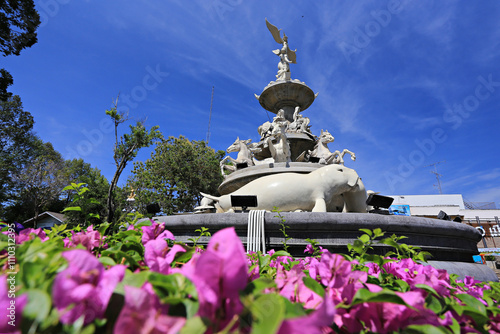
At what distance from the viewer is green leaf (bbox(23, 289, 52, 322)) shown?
458mm

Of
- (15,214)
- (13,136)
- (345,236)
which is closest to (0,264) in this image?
(345,236)

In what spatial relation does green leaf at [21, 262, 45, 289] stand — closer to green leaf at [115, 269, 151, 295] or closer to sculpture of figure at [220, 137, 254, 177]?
green leaf at [115, 269, 151, 295]

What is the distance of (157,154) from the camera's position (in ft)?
94.3

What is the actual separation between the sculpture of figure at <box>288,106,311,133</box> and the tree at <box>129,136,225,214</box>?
1713cm

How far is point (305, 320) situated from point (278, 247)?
4298 millimetres

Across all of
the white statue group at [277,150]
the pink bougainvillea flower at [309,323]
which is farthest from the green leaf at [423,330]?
the white statue group at [277,150]

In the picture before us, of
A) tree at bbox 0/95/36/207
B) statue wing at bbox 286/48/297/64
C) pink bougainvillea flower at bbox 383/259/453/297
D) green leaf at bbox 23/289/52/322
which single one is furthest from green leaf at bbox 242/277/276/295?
tree at bbox 0/95/36/207

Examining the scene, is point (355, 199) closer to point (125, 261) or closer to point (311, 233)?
point (311, 233)

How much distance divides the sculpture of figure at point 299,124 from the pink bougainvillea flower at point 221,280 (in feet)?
34.5

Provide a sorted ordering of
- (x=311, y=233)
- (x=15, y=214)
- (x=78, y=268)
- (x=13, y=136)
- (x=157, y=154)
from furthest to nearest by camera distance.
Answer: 1. (x=15, y=214)
2. (x=157, y=154)
3. (x=13, y=136)
4. (x=311, y=233)
5. (x=78, y=268)

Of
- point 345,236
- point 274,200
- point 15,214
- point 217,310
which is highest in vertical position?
point 15,214

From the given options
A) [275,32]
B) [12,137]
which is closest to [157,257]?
[275,32]

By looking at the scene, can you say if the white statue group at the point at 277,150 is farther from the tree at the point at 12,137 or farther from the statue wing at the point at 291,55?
the tree at the point at 12,137

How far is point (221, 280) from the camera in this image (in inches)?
21.1
